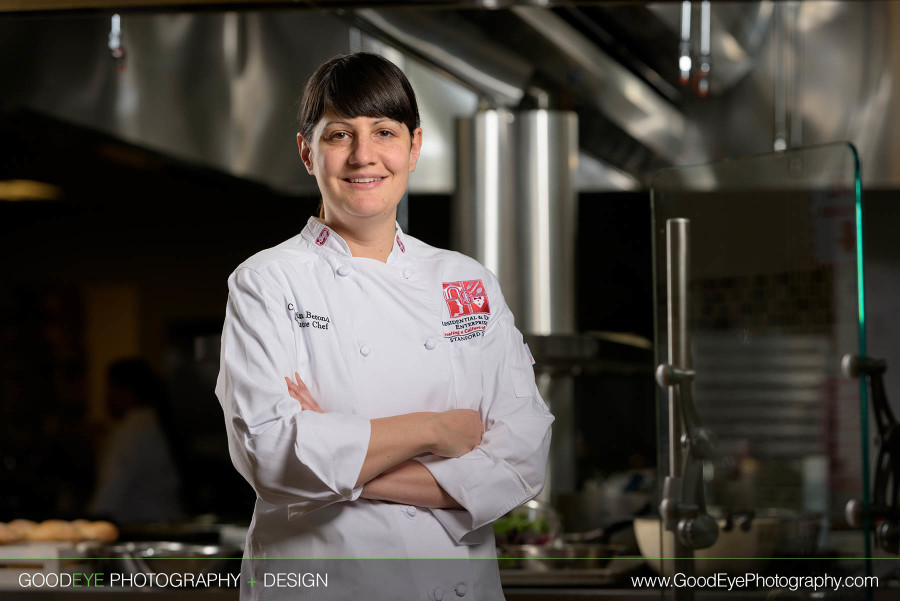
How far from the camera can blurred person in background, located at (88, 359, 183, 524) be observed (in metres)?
2.87

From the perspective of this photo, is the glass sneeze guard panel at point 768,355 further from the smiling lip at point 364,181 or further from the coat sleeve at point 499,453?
the smiling lip at point 364,181

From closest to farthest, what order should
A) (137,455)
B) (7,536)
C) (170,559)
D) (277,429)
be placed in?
(277,429) → (170,559) → (7,536) → (137,455)

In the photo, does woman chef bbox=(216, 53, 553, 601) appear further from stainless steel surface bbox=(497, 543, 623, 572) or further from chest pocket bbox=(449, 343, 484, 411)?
stainless steel surface bbox=(497, 543, 623, 572)

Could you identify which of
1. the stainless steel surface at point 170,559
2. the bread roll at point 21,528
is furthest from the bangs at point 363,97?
the bread roll at point 21,528

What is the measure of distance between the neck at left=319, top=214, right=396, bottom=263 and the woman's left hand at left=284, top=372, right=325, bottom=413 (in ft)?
0.53

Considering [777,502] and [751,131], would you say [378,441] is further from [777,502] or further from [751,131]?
[751,131]

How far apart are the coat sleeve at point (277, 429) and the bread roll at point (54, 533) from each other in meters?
1.10

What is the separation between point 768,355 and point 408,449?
839 mm

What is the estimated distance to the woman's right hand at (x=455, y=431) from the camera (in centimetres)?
96

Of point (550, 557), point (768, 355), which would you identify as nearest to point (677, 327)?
point (768, 355)

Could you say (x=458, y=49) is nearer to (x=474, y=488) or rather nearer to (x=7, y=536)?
(x=474, y=488)

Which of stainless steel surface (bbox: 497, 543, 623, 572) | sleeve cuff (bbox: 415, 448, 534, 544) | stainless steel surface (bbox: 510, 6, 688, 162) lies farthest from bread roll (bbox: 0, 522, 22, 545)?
stainless steel surface (bbox: 510, 6, 688, 162)

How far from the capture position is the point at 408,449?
942mm

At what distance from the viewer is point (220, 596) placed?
1.46m
